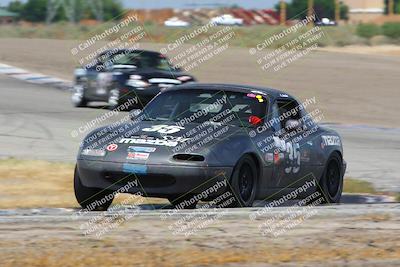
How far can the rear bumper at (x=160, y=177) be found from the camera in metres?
9.16

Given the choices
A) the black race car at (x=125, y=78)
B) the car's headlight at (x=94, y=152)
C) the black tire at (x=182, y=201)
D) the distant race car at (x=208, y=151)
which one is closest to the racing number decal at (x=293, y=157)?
the distant race car at (x=208, y=151)

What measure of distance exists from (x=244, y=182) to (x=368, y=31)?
57066mm

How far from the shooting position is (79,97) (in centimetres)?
2291

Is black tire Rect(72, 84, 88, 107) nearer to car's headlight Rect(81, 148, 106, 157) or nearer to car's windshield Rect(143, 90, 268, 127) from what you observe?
car's windshield Rect(143, 90, 268, 127)

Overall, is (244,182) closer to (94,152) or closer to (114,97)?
(94,152)

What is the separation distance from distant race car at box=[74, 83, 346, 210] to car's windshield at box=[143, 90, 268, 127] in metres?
0.01

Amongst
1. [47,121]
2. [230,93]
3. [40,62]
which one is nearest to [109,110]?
[47,121]

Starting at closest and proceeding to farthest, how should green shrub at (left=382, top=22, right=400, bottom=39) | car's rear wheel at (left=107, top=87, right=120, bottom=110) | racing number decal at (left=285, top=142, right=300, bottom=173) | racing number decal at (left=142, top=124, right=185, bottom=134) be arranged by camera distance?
racing number decal at (left=142, top=124, right=185, bottom=134) < racing number decal at (left=285, top=142, right=300, bottom=173) < car's rear wheel at (left=107, top=87, right=120, bottom=110) < green shrub at (left=382, top=22, right=400, bottom=39)

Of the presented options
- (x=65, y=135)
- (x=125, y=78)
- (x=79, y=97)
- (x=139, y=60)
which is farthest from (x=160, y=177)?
(x=79, y=97)

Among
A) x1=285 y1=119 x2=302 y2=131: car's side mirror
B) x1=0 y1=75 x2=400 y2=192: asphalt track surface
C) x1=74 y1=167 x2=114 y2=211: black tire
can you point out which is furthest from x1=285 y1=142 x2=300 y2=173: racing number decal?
x1=0 y1=75 x2=400 y2=192: asphalt track surface

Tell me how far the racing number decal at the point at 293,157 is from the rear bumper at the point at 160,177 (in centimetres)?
137

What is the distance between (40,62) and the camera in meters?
37.2

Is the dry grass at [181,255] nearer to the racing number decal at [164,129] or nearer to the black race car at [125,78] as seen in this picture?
the racing number decal at [164,129]

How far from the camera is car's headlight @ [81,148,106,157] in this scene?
944cm
